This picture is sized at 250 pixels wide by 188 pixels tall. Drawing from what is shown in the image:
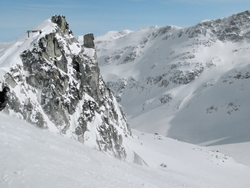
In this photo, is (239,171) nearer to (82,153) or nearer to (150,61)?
(82,153)

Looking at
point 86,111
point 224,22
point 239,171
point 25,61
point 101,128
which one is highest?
point 224,22

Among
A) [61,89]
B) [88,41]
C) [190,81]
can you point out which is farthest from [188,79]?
[61,89]

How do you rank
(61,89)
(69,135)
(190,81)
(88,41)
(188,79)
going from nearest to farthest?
(69,135), (61,89), (88,41), (190,81), (188,79)

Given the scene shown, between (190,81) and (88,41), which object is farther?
(190,81)

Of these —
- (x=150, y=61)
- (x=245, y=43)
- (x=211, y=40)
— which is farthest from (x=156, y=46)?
(x=245, y=43)

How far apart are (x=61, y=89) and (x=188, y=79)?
10167cm

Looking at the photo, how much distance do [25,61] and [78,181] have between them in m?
16.9

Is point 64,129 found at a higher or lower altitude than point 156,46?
lower

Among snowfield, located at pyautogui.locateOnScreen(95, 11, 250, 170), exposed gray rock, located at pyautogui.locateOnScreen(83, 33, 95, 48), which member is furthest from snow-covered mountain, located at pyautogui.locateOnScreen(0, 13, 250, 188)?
snowfield, located at pyautogui.locateOnScreen(95, 11, 250, 170)

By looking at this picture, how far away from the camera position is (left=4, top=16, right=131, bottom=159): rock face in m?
21.9

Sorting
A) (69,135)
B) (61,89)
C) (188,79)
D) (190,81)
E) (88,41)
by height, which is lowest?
(190,81)

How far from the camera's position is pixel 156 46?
552ft

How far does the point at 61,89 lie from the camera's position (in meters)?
26.2

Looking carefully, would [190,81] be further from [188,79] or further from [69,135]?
[69,135]
